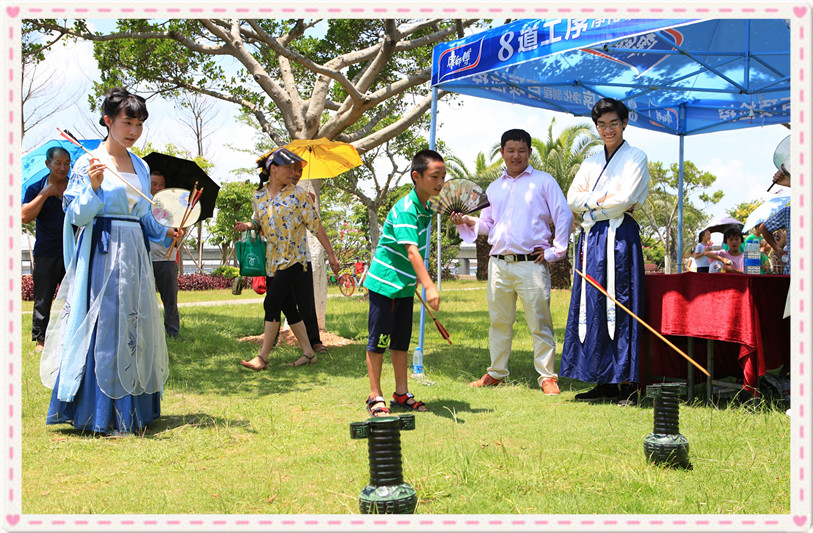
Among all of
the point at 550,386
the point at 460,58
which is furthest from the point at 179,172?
the point at 550,386

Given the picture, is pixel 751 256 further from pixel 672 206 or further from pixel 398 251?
pixel 672 206

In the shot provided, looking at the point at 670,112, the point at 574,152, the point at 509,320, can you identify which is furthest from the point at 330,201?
the point at 509,320

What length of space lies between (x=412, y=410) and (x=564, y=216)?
6.19ft

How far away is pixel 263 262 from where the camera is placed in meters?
6.41

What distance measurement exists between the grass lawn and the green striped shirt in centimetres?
88

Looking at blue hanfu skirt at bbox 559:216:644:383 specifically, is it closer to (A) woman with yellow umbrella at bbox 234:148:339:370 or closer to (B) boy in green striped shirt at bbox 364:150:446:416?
(B) boy in green striped shirt at bbox 364:150:446:416

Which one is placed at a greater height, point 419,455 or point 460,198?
point 460,198

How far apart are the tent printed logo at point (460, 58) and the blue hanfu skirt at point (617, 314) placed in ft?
5.78

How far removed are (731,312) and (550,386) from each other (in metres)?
1.44

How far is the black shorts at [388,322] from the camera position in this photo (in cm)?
450

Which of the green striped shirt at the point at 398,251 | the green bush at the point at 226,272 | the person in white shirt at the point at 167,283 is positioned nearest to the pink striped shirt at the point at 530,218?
the green striped shirt at the point at 398,251

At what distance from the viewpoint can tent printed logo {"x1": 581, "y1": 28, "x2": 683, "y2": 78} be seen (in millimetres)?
5430

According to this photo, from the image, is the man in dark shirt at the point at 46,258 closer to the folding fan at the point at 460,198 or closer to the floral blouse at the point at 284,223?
the floral blouse at the point at 284,223

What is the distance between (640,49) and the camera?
5684mm
